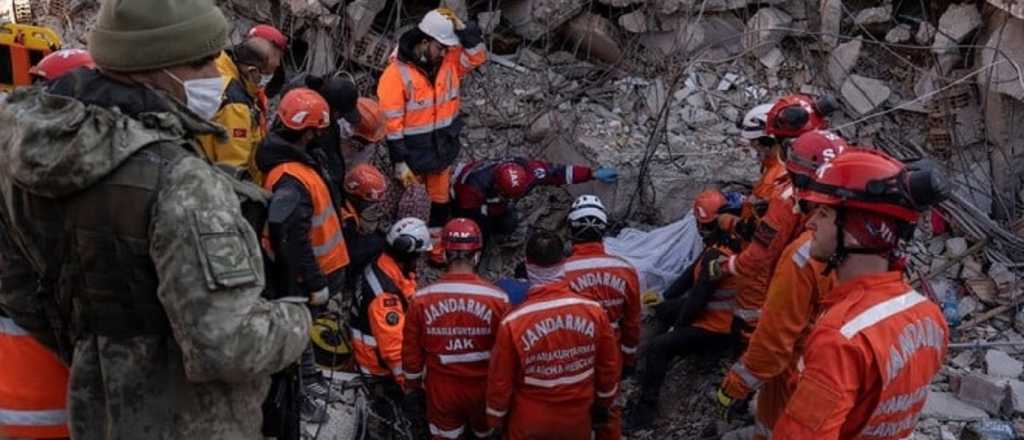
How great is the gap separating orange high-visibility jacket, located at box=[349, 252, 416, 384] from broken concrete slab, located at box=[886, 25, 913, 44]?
14.1 feet

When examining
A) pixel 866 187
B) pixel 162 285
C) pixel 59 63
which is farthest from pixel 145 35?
pixel 59 63

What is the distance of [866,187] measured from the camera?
263cm

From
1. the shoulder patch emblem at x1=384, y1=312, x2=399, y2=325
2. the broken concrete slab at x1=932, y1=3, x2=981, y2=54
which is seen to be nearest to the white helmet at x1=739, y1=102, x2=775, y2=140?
the shoulder patch emblem at x1=384, y1=312, x2=399, y2=325

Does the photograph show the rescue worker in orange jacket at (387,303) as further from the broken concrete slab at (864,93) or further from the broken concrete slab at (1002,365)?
the broken concrete slab at (864,93)

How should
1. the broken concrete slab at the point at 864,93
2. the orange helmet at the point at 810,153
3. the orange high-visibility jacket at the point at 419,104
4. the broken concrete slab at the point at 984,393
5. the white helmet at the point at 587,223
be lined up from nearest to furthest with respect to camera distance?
the orange helmet at the point at 810,153
the broken concrete slab at the point at 984,393
the white helmet at the point at 587,223
the orange high-visibility jacket at the point at 419,104
the broken concrete slab at the point at 864,93

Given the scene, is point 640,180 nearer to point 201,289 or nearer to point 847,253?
point 847,253

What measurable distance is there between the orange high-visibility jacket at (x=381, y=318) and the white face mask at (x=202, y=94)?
2.70 m

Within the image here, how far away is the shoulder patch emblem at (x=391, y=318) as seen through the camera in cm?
491

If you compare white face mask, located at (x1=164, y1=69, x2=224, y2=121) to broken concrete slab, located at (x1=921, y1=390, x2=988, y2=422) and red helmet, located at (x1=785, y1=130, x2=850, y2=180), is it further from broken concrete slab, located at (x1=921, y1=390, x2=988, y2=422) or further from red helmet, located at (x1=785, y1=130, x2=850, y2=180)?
broken concrete slab, located at (x1=921, y1=390, x2=988, y2=422)

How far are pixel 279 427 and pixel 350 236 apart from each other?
9.82 ft

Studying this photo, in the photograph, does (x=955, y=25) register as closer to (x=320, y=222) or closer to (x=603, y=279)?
(x=603, y=279)

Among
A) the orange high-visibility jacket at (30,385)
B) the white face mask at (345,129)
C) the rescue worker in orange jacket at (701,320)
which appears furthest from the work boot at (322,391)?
the orange high-visibility jacket at (30,385)

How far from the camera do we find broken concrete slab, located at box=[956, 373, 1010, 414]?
4.61 meters

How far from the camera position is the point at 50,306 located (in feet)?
7.50
